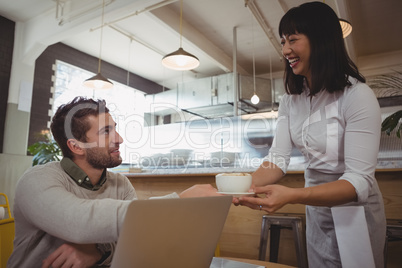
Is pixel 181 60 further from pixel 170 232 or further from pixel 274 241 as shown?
pixel 170 232

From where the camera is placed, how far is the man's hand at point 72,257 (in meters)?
0.88

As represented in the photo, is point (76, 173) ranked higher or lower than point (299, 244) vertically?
higher

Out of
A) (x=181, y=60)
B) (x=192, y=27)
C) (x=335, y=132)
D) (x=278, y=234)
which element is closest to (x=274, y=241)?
(x=278, y=234)

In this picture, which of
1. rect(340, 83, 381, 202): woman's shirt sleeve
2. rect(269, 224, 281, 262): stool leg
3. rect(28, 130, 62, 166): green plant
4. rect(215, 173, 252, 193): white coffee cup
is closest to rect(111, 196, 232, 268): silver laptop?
rect(215, 173, 252, 193): white coffee cup

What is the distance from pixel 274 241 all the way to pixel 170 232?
1796 mm

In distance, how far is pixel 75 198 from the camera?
861 mm

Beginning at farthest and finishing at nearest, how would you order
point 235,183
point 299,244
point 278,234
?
point 278,234, point 299,244, point 235,183

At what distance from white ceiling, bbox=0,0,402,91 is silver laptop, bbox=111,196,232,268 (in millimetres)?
3987

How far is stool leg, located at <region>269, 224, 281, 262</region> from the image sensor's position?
2.18 m

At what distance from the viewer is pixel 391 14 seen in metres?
4.97

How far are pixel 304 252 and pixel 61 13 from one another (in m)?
4.96

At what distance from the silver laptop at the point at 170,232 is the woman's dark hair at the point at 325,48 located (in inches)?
28.0

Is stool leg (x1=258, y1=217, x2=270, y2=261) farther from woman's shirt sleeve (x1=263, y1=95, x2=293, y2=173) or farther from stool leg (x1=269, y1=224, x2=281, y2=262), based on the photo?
woman's shirt sleeve (x1=263, y1=95, x2=293, y2=173)

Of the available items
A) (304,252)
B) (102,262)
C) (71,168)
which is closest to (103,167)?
(71,168)
